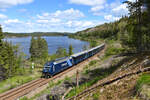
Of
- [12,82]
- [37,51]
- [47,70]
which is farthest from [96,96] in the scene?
[37,51]

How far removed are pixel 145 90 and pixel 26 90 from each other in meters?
17.9

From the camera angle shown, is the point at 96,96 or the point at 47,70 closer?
the point at 96,96

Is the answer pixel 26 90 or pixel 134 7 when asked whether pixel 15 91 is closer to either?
pixel 26 90

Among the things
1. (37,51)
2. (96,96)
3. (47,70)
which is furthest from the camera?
(37,51)

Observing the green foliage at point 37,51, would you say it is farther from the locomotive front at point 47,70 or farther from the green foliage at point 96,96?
the green foliage at point 96,96

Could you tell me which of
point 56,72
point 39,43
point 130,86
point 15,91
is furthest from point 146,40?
point 39,43

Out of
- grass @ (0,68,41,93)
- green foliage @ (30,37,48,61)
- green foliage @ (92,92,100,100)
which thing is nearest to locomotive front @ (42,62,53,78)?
grass @ (0,68,41,93)

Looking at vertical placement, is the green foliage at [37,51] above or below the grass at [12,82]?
above

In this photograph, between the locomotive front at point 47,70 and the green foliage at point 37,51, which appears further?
the green foliage at point 37,51

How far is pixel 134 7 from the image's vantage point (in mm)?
21219

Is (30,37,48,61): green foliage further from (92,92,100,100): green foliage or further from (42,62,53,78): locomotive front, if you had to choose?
(92,92,100,100): green foliage

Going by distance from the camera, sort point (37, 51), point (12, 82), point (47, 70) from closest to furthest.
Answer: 1. point (47, 70)
2. point (12, 82)
3. point (37, 51)

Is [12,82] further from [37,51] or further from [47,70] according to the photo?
[37,51]

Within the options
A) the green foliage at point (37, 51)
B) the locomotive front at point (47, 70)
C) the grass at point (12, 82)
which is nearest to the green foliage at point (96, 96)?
the locomotive front at point (47, 70)
